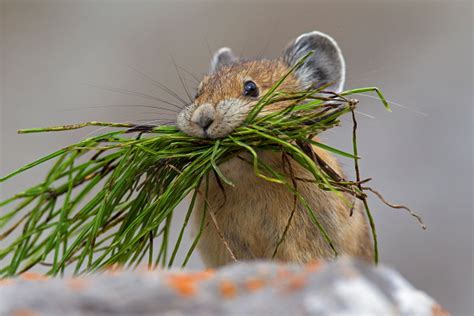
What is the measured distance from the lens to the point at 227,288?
3.92ft

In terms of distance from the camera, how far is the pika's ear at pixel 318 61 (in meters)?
2.69

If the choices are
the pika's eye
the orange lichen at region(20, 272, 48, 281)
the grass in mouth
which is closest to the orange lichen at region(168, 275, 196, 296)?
the orange lichen at region(20, 272, 48, 281)

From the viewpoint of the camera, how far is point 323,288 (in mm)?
1176

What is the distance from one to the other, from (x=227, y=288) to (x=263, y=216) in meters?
1.05

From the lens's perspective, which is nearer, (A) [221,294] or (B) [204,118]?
(A) [221,294]

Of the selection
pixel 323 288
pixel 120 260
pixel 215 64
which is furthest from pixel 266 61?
pixel 323 288

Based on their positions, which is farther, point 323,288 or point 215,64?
point 215,64

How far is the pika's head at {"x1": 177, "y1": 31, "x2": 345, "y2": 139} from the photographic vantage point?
2.14 metres

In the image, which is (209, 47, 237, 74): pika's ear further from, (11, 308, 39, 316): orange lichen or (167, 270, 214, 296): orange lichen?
(11, 308, 39, 316): orange lichen

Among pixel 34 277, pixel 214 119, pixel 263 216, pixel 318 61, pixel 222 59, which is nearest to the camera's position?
pixel 34 277

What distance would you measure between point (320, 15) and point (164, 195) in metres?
3.93

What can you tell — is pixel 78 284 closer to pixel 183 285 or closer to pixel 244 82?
pixel 183 285

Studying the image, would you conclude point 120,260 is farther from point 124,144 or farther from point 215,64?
point 215,64

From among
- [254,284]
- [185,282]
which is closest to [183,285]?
[185,282]
